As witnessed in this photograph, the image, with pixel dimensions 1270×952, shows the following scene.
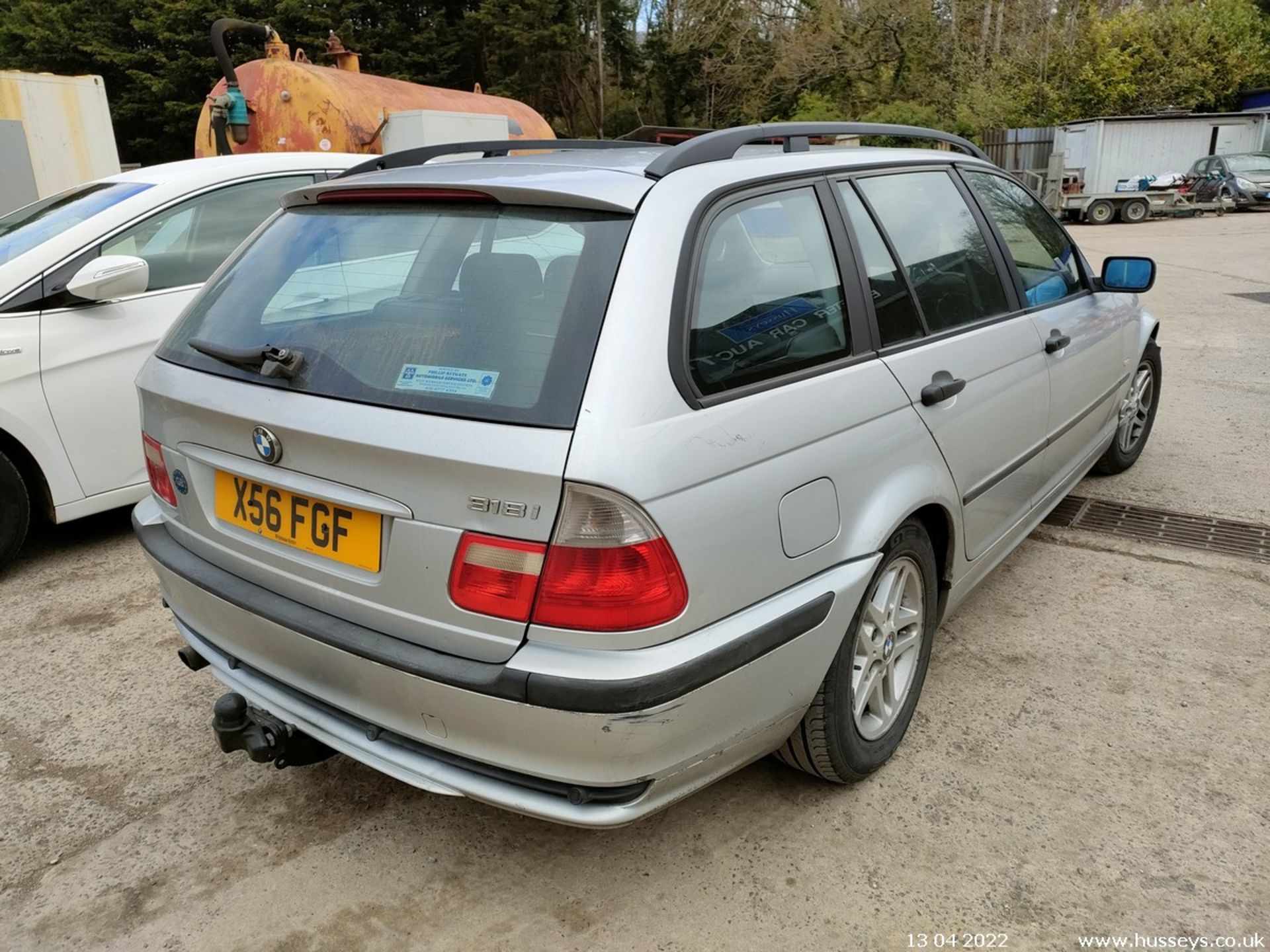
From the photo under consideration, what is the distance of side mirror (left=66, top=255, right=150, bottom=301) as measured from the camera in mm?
3932

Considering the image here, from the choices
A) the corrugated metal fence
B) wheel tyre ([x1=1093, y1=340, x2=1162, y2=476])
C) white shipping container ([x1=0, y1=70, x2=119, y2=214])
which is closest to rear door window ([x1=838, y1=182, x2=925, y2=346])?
wheel tyre ([x1=1093, y1=340, x2=1162, y2=476])

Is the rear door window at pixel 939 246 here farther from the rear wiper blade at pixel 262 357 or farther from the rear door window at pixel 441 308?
the rear wiper blade at pixel 262 357

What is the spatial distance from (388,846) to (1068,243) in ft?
11.4

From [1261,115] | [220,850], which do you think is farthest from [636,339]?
[1261,115]

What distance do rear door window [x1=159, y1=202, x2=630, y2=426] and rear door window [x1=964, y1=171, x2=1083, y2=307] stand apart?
193 centimetres

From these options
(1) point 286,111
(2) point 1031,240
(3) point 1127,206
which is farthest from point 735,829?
(3) point 1127,206

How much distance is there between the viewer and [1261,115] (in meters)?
26.0

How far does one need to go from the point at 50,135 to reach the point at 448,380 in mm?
11586

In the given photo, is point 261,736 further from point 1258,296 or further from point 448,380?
point 1258,296

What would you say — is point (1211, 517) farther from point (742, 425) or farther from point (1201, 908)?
point (742, 425)

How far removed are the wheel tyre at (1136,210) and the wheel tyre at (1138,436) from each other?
19685 mm

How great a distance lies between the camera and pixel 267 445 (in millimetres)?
2148

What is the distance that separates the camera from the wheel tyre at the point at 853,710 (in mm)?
2367

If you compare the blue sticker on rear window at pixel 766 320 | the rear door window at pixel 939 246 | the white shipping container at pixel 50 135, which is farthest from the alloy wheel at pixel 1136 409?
the white shipping container at pixel 50 135
